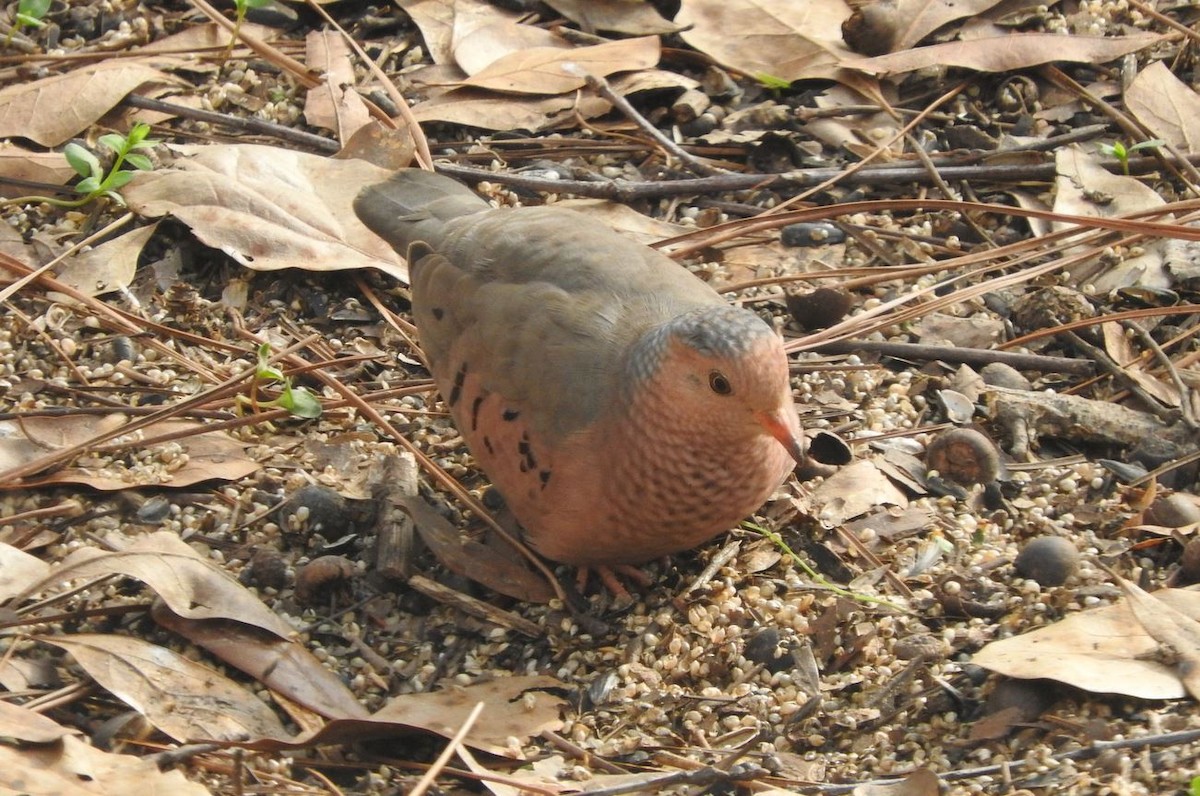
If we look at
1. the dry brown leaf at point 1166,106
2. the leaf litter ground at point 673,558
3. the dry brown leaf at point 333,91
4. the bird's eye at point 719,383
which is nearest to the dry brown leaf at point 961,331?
the leaf litter ground at point 673,558

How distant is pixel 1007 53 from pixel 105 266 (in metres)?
3.05

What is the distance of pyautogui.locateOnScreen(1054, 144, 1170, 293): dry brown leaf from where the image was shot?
429cm

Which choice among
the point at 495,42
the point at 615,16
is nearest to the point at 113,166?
the point at 495,42

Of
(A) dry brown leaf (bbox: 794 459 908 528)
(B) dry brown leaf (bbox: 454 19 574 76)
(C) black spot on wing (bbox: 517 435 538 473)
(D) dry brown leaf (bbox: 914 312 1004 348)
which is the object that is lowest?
(A) dry brown leaf (bbox: 794 459 908 528)

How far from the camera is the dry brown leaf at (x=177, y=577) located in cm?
327

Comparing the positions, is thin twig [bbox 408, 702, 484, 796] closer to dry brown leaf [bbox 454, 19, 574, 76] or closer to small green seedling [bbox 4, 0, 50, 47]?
dry brown leaf [bbox 454, 19, 574, 76]

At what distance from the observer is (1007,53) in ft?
16.1

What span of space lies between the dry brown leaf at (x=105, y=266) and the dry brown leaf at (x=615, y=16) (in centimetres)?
180

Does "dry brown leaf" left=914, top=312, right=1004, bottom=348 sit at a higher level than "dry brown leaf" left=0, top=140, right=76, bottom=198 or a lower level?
lower

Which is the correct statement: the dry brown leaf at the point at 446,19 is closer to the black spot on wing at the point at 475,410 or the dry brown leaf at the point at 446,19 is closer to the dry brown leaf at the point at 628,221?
the dry brown leaf at the point at 628,221

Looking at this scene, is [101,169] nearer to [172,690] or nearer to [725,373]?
[172,690]

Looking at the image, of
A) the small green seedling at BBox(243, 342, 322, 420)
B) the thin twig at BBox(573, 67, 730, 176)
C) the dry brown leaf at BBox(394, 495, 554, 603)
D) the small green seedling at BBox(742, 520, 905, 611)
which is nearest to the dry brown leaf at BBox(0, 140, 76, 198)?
the small green seedling at BBox(243, 342, 322, 420)

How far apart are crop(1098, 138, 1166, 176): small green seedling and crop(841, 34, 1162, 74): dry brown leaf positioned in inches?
17.0

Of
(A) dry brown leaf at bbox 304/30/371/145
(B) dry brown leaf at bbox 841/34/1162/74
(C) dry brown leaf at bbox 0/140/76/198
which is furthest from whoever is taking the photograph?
(A) dry brown leaf at bbox 304/30/371/145
